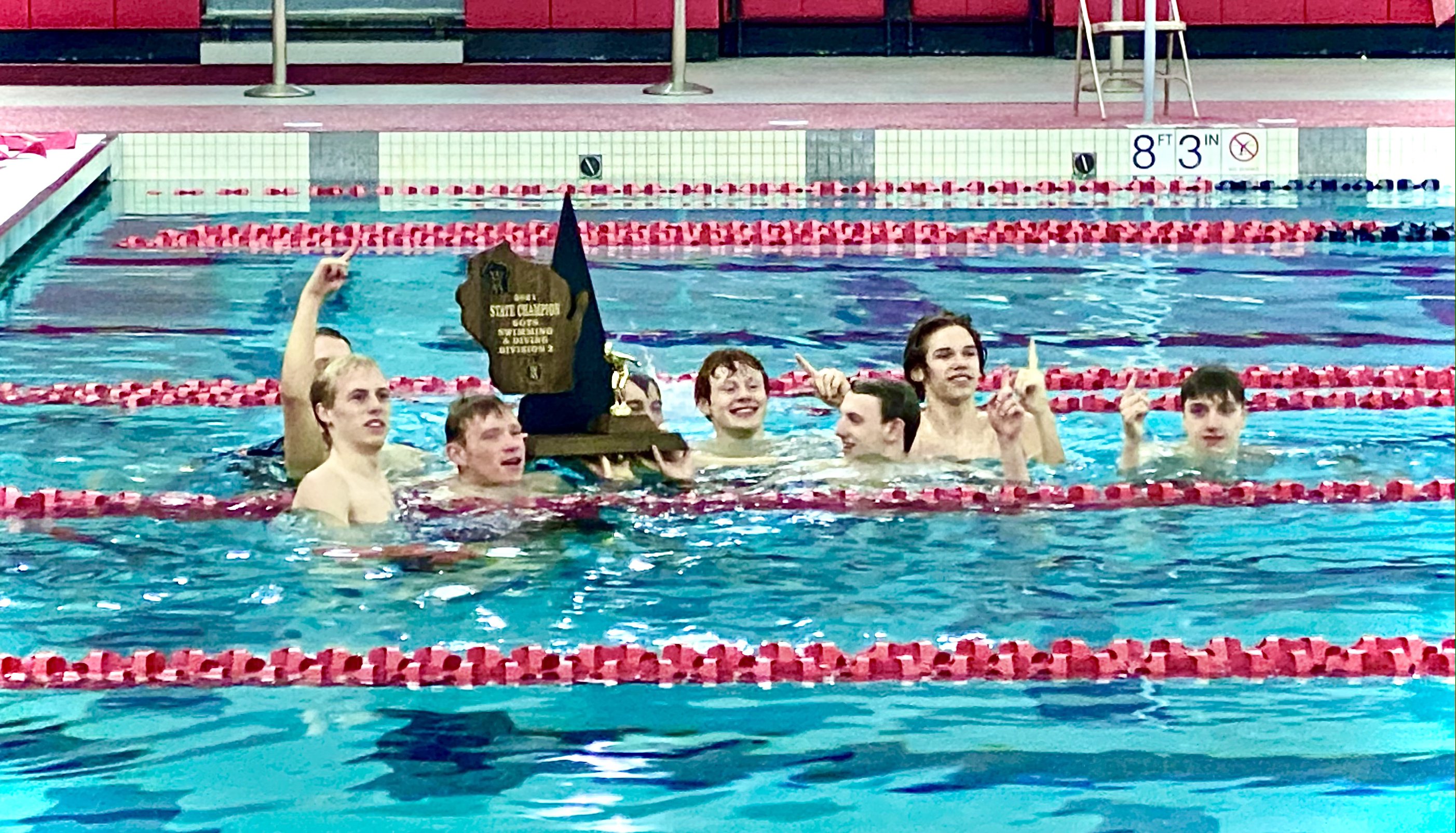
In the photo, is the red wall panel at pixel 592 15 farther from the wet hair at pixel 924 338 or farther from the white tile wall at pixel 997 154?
the wet hair at pixel 924 338

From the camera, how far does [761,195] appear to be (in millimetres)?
9922

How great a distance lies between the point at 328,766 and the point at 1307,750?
1.34 metres

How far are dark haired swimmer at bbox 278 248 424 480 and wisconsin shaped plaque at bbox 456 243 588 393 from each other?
0.26 meters

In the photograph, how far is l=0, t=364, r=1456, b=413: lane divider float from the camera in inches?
228

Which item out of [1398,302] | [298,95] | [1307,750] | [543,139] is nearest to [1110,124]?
[543,139]

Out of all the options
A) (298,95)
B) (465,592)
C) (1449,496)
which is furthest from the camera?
(298,95)

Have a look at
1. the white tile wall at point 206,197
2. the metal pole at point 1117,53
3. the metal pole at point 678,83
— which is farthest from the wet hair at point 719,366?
the metal pole at point 1117,53

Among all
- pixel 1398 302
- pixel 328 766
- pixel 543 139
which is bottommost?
pixel 328 766

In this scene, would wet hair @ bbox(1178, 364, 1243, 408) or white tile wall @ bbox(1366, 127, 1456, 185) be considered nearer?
wet hair @ bbox(1178, 364, 1243, 408)

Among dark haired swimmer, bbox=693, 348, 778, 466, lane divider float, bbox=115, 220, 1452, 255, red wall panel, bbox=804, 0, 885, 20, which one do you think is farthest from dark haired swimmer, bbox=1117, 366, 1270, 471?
red wall panel, bbox=804, 0, 885, 20

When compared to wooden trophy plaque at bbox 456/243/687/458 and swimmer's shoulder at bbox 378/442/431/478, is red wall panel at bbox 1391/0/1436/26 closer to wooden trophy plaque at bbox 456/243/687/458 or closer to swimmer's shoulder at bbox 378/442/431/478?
swimmer's shoulder at bbox 378/442/431/478

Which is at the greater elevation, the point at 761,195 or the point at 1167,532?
the point at 761,195

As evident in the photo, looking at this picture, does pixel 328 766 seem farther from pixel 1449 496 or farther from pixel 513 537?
pixel 1449 496

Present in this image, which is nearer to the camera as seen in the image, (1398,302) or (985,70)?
(1398,302)
